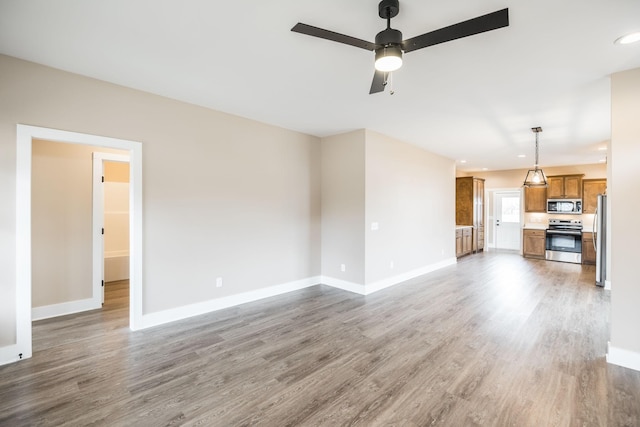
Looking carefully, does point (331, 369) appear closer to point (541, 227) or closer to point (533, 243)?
point (533, 243)

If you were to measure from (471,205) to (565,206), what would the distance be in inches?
94.1

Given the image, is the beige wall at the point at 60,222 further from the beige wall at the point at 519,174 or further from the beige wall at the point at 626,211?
the beige wall at the point at 519,174

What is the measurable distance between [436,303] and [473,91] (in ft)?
9.80

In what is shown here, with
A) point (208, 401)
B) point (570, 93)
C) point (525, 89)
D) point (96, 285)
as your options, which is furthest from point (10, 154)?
point (570, 93)

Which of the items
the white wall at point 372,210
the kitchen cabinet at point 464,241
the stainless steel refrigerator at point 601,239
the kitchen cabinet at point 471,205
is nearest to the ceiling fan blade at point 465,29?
the white wall at point 372,210

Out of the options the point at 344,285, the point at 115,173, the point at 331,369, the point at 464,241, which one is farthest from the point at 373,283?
the point at 115,173

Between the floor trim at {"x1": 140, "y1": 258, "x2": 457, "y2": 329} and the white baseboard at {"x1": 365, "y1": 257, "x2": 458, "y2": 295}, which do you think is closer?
the floor trim at {"x1": 140, "y1": 258, "x2": 457, "y2": 329}

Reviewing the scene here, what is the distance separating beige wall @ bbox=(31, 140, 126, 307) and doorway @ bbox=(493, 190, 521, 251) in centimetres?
1109

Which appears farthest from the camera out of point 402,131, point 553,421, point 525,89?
point 402,131

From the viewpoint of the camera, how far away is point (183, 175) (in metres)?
3.74

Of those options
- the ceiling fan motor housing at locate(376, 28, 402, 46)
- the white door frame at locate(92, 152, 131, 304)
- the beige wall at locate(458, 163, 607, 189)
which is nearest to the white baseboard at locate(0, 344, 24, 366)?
the white door frame at locate(92, 152, 131, 304)

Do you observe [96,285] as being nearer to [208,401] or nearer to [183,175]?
[183,175]

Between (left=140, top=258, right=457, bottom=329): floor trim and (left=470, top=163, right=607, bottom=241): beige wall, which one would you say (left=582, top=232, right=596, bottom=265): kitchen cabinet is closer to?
(left=470, top=163, right=607, bottom=241): beige wall

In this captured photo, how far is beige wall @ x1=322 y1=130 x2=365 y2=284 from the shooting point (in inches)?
192
